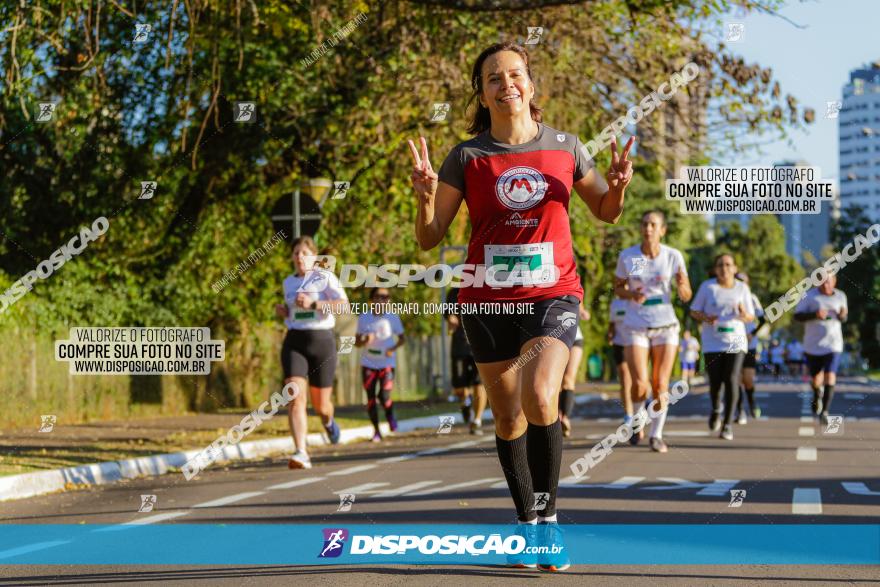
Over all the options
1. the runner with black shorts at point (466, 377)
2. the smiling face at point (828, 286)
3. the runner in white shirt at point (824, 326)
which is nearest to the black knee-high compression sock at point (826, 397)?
the runner in white shirt at point (824, 326)

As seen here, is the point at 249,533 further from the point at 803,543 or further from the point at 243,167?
the point at 243,167

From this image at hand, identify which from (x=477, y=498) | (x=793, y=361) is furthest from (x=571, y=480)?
(x=793, y=361)

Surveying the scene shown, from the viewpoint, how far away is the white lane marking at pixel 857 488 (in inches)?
352

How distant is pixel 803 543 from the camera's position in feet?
21.0

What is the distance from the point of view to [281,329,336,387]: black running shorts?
1168 cm

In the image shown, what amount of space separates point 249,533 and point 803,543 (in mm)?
2885

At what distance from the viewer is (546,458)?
5527mm

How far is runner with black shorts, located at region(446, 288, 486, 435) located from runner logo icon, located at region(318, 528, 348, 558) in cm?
823

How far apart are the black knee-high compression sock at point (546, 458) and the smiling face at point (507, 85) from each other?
4.49 feet

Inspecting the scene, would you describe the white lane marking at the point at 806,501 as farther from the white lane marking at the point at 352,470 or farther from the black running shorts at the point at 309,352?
the black running shorts at the point at 309,352

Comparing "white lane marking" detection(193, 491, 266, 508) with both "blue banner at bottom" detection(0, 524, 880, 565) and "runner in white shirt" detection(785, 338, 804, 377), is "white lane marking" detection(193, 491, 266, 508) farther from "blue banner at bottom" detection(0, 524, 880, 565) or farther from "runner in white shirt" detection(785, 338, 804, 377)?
"runner in white shirt" detection(785, 338, 804, 377)

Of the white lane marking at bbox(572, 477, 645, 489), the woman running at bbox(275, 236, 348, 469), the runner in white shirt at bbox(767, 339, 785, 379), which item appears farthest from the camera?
the runner in white shirt at bbox(767, 339, 785, 379)

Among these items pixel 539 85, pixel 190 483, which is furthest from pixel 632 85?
pixel 190 483

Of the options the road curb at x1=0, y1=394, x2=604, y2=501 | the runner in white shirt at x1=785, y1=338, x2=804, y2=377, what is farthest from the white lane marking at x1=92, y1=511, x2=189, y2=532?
the runner in white shirt at x1=785, y1=338, x2=804, y2=377
